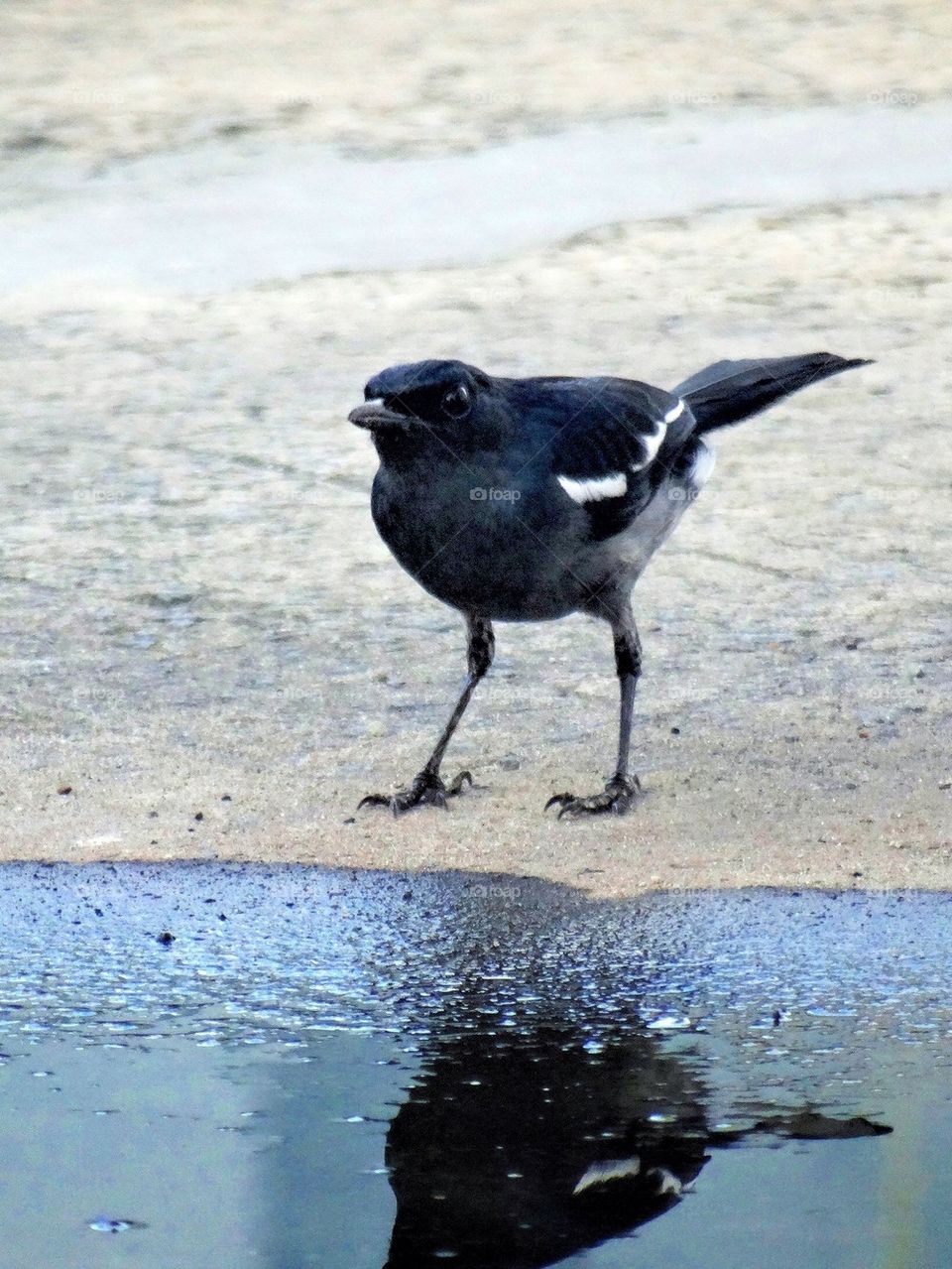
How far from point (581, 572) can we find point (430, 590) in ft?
1.25

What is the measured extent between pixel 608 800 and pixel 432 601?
200 cm

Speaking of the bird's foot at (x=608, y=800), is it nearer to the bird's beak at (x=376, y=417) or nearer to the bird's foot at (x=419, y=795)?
the bird's foot at (x=419, y=795)

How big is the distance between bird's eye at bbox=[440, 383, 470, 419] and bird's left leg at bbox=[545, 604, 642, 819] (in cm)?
86

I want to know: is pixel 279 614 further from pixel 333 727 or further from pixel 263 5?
pixel 263 5

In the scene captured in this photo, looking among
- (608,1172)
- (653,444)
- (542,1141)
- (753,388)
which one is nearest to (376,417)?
(653,444)

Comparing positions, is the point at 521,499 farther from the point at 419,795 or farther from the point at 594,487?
the point at 419,795

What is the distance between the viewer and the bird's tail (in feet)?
20.9

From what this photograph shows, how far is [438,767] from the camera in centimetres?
552

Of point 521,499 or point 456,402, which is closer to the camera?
point 456,402

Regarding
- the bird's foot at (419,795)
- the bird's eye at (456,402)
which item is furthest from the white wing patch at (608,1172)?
the bird's eye at (456,402)

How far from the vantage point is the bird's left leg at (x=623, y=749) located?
5.20 metres

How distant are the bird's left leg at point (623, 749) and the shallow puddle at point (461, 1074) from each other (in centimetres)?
48

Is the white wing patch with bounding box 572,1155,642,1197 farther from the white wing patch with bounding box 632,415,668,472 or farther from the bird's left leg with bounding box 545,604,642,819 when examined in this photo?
the white wing patch with bounding box 632,415,668,472

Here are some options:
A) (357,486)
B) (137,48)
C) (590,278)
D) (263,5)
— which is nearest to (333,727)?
(357,486)
